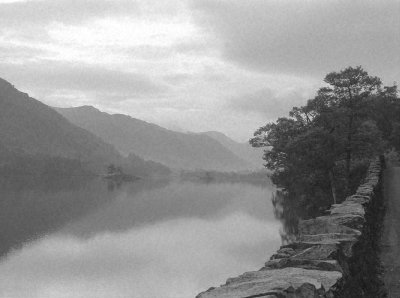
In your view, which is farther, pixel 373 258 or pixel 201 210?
pixel 201 210

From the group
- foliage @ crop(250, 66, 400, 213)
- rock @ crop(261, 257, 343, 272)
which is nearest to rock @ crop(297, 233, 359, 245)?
rock @ crop(261, 257, 343, 272)

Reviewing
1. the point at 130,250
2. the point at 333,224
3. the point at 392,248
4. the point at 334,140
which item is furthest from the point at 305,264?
the point at 130,250

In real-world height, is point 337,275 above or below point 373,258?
above

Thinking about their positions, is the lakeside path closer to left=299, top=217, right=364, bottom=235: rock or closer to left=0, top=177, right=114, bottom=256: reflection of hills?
left=299, top=217, right=364, bottom=235: rock

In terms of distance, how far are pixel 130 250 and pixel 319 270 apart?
197 feet

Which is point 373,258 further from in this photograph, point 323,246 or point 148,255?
point 148,255

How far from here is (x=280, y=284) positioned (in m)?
5.12

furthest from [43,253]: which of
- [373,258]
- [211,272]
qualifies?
[373,258]

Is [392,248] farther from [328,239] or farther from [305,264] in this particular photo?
[305,264]

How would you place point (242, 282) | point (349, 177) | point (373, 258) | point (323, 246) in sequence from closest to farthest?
1. point (242, 282)
2. point (323, 246)
3. point (373, 258)
4. point (349, 177)

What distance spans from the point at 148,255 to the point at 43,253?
1706 cm

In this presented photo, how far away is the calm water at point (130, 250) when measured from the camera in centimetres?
4638

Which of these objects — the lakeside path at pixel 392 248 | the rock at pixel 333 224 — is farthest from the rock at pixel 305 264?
the lakeside path at pixel 392 248

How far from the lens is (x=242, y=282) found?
5.93 m
